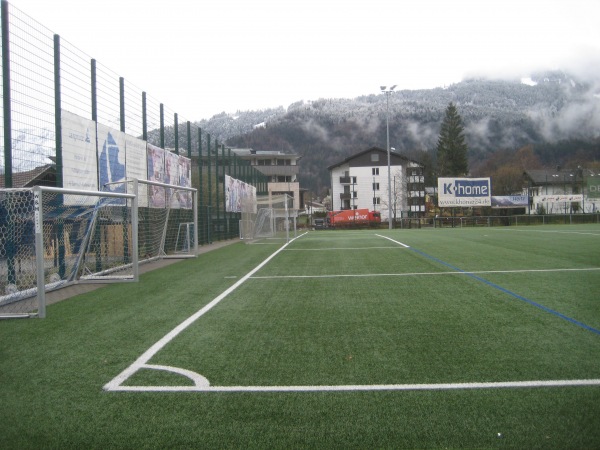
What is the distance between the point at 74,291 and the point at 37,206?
99.7 inches

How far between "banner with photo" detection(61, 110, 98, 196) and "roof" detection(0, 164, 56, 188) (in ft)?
1.26

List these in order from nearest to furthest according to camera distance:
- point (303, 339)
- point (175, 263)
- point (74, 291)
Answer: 1. point (303, 339)
2. point (74, 291)
3. point (175, 263)

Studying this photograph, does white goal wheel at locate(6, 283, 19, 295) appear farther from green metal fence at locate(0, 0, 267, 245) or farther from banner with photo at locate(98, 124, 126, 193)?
banner with photo at locate(98, 124, 126, 193)

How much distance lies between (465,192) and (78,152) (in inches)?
1747

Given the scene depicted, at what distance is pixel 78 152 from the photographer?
10430mm

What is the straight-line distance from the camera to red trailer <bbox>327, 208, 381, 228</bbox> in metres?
59.8

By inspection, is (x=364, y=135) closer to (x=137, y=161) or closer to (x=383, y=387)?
(x=137, y=161)

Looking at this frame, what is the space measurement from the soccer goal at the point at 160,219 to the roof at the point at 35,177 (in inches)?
81.6

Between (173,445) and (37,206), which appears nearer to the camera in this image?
(173,445)

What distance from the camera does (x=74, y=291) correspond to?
8.57 m

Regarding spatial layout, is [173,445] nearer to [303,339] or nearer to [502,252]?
[303,339]

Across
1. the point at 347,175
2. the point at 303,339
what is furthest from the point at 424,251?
the point at 347,175

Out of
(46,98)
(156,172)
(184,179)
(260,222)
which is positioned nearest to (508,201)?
(260,222)

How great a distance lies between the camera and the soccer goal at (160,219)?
514 inches
